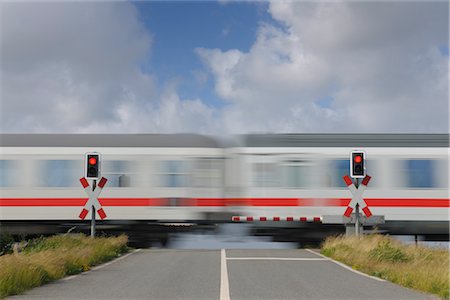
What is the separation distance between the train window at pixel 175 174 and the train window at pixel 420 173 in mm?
7530

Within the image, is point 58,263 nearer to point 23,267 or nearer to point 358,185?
point 23,267

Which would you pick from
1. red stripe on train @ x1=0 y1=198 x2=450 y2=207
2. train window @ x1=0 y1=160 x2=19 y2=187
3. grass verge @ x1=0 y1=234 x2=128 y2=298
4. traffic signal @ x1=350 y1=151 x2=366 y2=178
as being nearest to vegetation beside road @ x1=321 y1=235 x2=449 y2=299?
traffic signal @ x1=350 y1=151 x2=366 y2=178

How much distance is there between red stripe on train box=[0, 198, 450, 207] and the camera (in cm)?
2331

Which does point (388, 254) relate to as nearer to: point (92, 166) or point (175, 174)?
point (92, 166)

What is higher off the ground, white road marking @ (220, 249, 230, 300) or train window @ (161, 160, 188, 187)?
train window @ (161, 160, 188, 187)

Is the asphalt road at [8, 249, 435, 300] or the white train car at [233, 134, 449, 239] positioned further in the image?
the white train car at [233, 134, 449, 239]

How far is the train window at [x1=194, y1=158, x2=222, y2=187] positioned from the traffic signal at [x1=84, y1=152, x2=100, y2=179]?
478cm

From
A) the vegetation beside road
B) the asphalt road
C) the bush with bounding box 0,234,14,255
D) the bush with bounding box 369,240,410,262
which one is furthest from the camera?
the bush with bounding box 0,234,14,255

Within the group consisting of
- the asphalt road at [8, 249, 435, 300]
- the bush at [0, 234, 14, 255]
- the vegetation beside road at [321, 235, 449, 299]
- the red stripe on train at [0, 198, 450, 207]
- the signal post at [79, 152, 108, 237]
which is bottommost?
the asphalt road at [8, 249, 435, 300]

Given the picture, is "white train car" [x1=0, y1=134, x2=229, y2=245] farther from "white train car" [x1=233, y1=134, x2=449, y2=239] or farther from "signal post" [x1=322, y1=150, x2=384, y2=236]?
"signal post" [x1=322, y1=150, x2=384, y2=236]

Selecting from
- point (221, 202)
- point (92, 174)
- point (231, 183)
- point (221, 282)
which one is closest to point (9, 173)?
point (92, 174)

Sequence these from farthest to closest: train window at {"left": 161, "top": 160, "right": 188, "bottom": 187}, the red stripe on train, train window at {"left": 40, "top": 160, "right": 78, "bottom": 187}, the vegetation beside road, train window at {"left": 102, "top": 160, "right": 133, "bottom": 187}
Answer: train window at {"left": 40, "top": 160, "right": 78, "bottom": 187} → train window at {"left": 102, "top": 160, "right": 133, "bottom": 187} → train window at {"left": 161, "top": 160, "right": 188, "bottom": 187} → the red stripe on train → the vegetation beside road

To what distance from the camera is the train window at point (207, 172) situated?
77.7 ft

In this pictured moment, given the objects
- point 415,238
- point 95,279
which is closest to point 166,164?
point 415,238
